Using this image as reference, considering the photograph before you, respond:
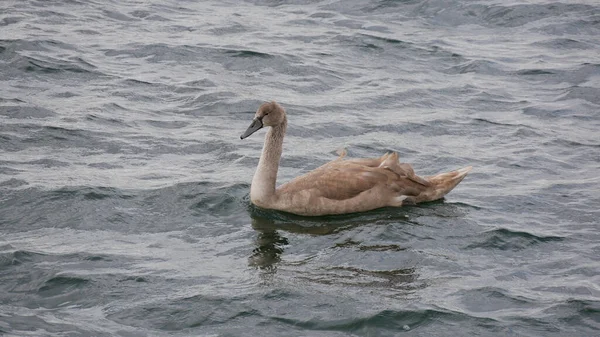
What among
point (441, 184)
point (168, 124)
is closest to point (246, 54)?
point (168, 124)

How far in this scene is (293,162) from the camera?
1362cm

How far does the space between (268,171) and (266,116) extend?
0.62m

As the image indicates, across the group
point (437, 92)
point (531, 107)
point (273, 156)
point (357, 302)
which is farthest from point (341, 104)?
point (357, 302)

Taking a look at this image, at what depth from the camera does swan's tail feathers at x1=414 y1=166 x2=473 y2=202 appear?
1222 centimetres

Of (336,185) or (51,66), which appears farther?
(51,66)

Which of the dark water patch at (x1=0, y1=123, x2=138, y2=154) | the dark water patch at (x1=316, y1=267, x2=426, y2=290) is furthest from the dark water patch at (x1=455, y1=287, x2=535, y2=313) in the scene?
the dark water patch at (x1=0, y1=123, x2=138, y2=154)

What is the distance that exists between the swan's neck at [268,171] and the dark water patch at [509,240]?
2.27 m

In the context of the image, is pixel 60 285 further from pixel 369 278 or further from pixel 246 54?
pixel 246 54

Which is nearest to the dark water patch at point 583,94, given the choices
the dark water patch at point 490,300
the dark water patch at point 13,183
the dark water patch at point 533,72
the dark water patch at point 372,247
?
the dark water patch at point 533,72

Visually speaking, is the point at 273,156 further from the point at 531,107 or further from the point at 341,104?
the point at 531,107

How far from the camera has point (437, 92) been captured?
16.8 metres

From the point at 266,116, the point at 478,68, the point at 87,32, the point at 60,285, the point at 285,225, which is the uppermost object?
the point at 266,116

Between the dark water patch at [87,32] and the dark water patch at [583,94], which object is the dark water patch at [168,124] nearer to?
the dark water patch at [87,32]

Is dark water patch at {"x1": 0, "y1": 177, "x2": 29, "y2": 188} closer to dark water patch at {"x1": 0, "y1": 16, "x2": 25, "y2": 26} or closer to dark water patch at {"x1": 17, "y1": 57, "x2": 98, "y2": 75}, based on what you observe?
dark water patch at {"x1": 17, "y1": 57, "x2": 98, "y2": 75}
